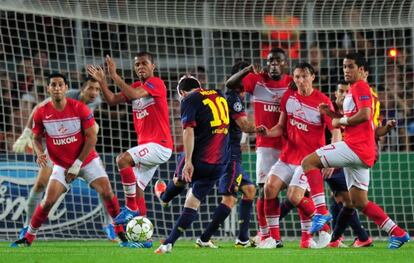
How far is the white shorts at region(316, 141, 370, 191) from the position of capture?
12.0 metres

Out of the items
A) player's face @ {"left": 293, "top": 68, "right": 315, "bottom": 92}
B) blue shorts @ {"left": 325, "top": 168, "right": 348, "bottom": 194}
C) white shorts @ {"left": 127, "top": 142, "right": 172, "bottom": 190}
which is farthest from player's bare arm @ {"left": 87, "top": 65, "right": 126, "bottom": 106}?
blue shorts @ {"left": 325, "top": 168, "right": 348, "bottom": 194}

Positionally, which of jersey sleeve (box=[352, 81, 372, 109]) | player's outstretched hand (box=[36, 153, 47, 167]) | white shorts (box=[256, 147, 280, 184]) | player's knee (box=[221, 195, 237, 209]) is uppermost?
jersey sleeve (box=[352, 81, 372, 109])

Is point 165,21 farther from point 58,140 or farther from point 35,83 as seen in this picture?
point 58,140

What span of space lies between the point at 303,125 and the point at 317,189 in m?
0.87

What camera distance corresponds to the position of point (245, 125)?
13.0 meters

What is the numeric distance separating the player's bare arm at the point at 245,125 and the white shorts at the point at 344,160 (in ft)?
3.56

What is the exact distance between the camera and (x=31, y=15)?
16.4 meters

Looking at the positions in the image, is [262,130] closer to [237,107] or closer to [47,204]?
[237,107]

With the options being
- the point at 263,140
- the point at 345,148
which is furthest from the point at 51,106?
the point at 345,148

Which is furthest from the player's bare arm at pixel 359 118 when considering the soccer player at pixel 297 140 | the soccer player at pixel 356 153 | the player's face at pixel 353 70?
the soccer player at pixel 297 140

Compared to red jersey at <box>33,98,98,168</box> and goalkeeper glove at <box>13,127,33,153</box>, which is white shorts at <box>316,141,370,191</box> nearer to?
red jersey at <box>33,98,98,168</box>

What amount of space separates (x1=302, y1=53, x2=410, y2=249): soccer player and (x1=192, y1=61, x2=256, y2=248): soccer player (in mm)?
1177

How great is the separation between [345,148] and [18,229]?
221 inches

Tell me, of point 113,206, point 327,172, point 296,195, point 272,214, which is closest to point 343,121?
point 296,195
